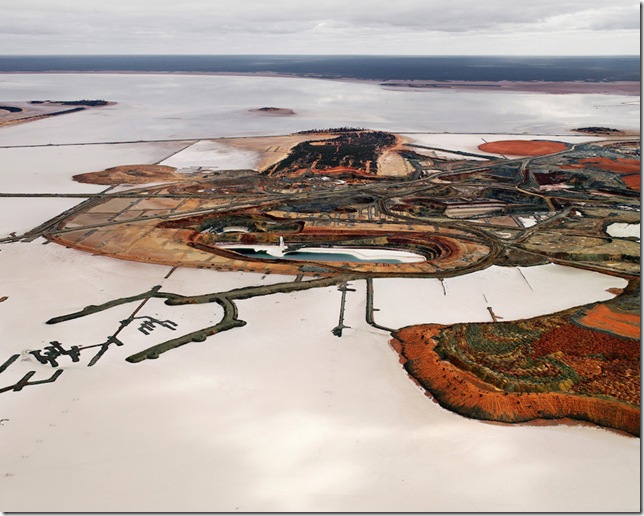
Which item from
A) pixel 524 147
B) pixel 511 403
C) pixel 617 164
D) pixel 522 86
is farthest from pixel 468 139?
pixel 522 86

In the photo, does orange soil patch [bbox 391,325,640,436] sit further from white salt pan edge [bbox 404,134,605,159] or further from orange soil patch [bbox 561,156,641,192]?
white salt pan edge [bbox 404,134,605,159]

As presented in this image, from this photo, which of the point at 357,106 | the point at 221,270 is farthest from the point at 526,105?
the point at 221,270

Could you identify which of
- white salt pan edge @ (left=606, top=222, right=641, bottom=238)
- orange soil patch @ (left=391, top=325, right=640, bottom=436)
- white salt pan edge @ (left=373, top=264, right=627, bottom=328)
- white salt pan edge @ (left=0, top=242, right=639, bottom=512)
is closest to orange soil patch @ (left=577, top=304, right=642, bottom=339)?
white salt pan edge @ (left=373, top=264, right=627, bottom=328)

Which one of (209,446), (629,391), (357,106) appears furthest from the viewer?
(357,106)

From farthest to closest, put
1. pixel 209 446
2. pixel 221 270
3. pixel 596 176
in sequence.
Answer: pixel 596 176, pixel 221 270, pixel 209 446

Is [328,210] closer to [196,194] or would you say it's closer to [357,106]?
[196,194]

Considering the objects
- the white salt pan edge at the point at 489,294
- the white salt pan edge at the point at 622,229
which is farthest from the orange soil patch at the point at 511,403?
the white salt pan edge at the point at 622,229
